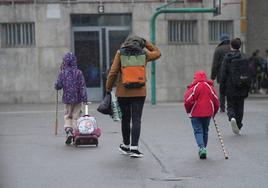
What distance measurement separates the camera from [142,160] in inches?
396

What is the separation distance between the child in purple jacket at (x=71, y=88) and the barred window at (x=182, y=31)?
11.4 meters

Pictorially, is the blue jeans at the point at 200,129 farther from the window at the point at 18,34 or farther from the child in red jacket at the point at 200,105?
the window at the point at 18,34

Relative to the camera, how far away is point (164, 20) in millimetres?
22969

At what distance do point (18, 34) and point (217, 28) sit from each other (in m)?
6.94

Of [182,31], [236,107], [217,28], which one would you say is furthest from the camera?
[217,28]

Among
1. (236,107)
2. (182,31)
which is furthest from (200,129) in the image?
(182,31)

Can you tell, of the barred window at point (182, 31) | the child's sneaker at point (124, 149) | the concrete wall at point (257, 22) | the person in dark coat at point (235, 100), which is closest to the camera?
the child's sneaker at point (124, 149)

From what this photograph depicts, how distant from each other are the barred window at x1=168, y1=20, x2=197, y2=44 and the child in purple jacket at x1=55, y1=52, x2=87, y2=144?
11433 millimetres

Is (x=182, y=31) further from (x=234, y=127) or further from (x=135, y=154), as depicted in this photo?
(x=135, y=154)

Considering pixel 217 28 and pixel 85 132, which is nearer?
pixel 85 132

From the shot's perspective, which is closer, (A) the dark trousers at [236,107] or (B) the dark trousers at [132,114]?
(B) the dark trousers at [132,114]

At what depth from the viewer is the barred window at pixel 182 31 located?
23.3 meters

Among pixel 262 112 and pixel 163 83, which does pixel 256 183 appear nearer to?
pixel 262 112

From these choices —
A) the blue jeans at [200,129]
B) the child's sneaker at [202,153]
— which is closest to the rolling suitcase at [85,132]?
the blue jeans at [200,129]
